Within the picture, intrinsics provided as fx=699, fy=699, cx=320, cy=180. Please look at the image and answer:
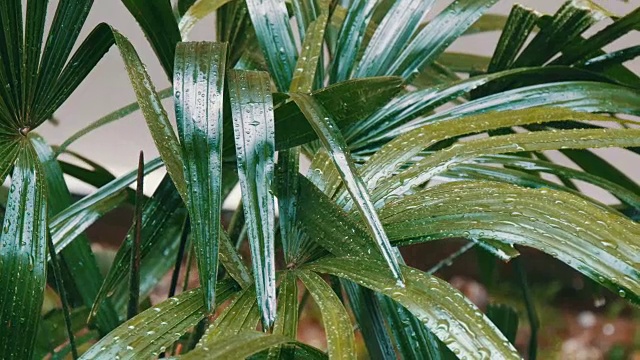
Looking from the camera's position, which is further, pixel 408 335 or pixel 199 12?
pixel 199 12

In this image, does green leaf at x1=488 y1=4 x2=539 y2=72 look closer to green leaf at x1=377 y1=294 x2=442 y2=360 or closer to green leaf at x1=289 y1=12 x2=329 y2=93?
green leaf at x1=289 y1=12 x2=329 y2=93

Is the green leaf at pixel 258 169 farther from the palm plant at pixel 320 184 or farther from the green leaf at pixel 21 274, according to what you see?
the green leaf at pixel 21 274

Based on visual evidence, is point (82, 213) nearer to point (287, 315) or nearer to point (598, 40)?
point (287, 315)

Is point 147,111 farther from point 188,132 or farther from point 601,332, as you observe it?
point 601,332

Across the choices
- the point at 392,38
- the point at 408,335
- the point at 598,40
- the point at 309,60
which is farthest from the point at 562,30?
the point at 408,335

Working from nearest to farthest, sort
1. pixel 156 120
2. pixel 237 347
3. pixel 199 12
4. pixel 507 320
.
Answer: pixel 237 347, pixel 156 120, pixel 199 12, pixel 507 320

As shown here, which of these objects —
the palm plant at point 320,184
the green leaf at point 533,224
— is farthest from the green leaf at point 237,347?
the green leaf at point 533,224
